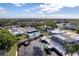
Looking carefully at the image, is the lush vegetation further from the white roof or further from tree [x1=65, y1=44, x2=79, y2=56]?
tree [x1=65, y1=44, x2=79, y2=56]

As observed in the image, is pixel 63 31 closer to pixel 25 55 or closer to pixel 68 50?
pixel 68 50

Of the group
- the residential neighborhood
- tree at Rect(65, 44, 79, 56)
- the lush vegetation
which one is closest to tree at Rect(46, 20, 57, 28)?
the residential neighborhood

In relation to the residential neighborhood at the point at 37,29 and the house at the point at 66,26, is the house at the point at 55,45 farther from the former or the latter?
the house at the point at 66,26

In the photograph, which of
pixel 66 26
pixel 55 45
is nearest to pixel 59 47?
pixel 55 45

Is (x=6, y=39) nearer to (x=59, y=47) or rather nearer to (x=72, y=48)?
(x=59, y=47)

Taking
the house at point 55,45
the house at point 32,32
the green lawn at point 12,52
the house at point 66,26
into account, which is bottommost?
the green lawn at point 12,52

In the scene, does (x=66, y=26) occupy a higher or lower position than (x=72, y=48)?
higher

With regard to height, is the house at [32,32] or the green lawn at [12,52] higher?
the house at [32,32]

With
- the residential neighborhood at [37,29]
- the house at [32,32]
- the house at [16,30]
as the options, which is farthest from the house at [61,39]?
the house at [16,30]
